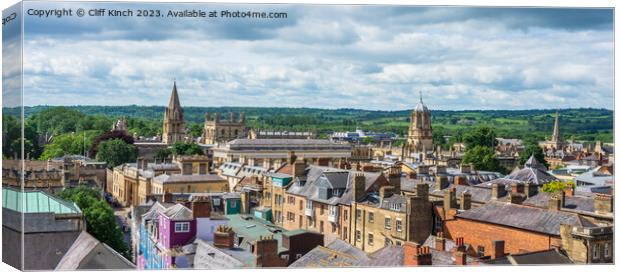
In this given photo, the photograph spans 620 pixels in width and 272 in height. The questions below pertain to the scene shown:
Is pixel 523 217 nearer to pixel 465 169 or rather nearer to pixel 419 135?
pixel 465 169

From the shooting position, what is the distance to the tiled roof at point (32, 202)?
2150cm

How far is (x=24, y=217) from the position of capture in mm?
21672

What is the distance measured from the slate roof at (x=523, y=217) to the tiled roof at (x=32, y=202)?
15.0 m

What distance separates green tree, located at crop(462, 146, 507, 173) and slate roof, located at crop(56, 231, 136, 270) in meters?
50.9

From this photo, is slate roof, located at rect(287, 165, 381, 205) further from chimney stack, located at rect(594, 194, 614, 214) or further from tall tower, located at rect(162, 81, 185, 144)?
tall tower, located at rect(162, 81, 185, 144)

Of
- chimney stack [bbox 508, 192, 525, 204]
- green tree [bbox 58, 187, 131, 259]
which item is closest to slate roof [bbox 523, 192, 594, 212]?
chimney stack [bbox 508, 192, 525, 204]

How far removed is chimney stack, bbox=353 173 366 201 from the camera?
→ 32.9 metres

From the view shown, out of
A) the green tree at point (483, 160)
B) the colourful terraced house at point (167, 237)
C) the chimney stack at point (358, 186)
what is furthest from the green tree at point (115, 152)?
the colourful terraced house at point (167, 237)

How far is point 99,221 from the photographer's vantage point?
28750 mm

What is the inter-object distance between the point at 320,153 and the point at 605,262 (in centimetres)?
6942

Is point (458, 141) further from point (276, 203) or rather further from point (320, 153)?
point (276, 203)

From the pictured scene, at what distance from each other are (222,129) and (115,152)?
48.2 m

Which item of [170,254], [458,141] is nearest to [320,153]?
[458,141]

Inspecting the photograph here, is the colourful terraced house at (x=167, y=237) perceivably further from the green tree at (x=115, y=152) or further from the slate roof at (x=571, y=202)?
the green tree at (x=115, y=152)
